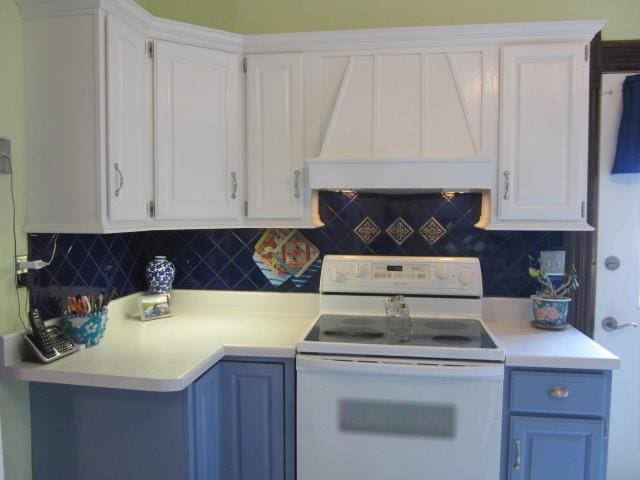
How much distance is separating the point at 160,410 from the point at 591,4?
8.44ft

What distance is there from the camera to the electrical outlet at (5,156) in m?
1.63

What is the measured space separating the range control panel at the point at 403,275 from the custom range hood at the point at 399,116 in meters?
0.42

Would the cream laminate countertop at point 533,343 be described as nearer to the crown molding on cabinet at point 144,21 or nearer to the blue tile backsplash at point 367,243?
the blue tile backsplash at point 367,243

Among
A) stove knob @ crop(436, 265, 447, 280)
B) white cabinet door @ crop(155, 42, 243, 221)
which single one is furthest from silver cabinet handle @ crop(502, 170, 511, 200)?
white cabinet door @ crop(155, 42, 243, 221)

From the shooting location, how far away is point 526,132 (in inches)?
80.4

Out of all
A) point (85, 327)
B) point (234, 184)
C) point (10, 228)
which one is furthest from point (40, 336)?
point (234, 184)

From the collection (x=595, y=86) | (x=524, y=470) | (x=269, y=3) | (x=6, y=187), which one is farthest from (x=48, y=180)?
(x=595, y=86)

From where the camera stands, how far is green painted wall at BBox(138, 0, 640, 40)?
2297mm

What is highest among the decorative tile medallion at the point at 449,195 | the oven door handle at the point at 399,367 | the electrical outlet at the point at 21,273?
the decorative tile medallion at the point at 449,195

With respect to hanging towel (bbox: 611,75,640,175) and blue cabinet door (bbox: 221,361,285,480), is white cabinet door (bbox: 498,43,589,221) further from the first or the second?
blue cabinet door (bbox: 221,361,285,480)

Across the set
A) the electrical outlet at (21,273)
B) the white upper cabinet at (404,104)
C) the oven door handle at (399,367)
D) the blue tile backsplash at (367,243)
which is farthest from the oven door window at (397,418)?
the electrical outlet at (21,273)

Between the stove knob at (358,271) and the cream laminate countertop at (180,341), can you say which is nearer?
the cream laminate countertop at (180,341)

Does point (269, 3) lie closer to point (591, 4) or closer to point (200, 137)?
point (200, 137)

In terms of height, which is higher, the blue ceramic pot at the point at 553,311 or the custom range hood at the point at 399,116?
the custom range hood at the point at 399,116
